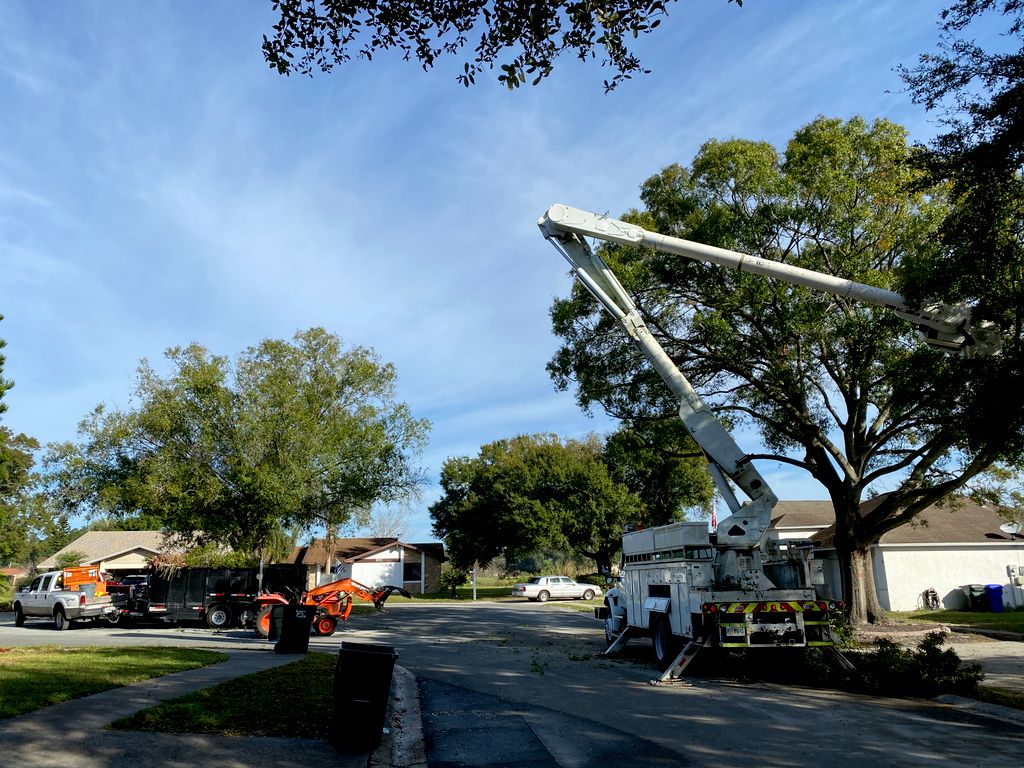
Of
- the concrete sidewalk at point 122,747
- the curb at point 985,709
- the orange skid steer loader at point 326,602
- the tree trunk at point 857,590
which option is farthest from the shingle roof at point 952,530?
the concrete sidewalk at point 122,747

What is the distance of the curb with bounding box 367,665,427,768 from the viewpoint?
24.3ft

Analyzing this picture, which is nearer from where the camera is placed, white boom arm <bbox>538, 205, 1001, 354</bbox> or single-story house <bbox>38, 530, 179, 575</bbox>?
white boom arm <bbox>538, 205, 1001, 354</bbox>

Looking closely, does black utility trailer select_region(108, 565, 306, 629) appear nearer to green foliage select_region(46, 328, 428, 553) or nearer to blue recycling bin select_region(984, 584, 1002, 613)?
green foliage select_region(46, 328, 428, 553)

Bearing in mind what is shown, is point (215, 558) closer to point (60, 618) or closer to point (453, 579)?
point (60, 618)

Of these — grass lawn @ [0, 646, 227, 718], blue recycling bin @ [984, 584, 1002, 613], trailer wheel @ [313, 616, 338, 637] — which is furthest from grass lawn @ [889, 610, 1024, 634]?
grass lawn @ [0, 646, 227, 718]

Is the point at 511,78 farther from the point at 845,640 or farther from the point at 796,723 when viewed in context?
the point at 845,640

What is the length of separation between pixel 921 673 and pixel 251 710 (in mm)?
9415

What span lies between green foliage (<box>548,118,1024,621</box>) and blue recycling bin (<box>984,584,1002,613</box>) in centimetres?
1069

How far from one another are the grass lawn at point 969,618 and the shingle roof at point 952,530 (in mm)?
2860

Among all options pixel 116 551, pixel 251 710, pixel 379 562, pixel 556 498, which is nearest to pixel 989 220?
pixel 251 710

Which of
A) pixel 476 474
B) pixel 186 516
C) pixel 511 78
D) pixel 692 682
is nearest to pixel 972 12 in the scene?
pixel 511 78

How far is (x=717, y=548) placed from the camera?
14094 millimetres

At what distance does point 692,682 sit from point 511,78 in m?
9.96

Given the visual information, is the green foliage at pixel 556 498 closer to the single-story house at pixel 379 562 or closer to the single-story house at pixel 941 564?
the single-story house at pixel 379 562
